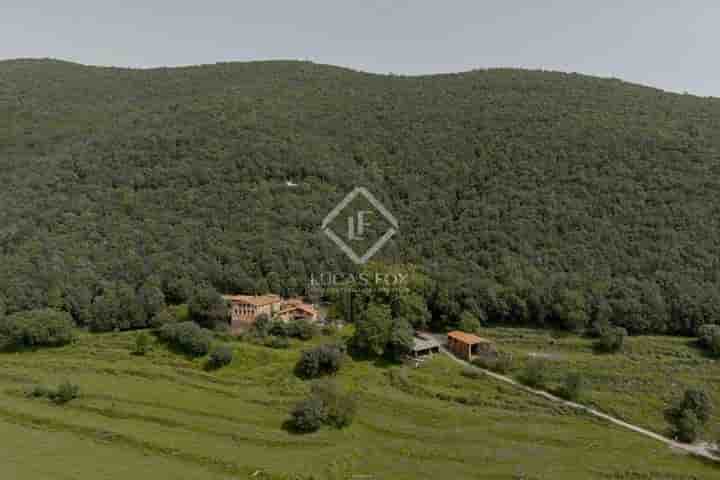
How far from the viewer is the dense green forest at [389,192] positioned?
41656 millimetres

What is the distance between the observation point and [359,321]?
36562 millimetres

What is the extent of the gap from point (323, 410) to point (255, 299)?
1620 cm

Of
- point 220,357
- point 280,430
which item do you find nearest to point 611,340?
point 280,430

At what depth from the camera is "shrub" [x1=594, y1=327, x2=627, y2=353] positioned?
36.8m

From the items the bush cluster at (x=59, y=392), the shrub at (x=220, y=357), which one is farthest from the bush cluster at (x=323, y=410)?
the bush cluster at (x=59, y=392)

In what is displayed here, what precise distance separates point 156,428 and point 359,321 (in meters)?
17.1

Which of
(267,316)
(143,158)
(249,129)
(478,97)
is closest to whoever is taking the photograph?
(267,316)

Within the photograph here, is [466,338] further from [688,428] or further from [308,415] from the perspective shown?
[308,415]

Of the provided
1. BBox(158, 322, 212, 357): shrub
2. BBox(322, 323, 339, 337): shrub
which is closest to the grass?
BBox(322, 323, 339, 337): shrub

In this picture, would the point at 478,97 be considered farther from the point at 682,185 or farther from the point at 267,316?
the point at 267,316

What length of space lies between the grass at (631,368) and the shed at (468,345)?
8.22 feet

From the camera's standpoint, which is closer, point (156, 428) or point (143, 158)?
point (156, 428)

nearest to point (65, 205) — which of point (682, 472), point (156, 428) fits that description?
point (156, 428)

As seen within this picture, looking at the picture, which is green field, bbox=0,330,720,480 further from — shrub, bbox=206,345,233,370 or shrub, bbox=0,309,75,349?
shrub, bbox=0,309,75,349
